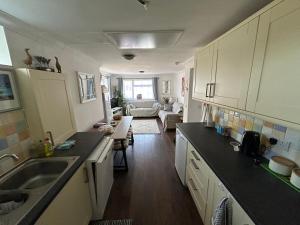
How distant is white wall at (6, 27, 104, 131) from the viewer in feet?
4.58

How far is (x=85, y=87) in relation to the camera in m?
2.78

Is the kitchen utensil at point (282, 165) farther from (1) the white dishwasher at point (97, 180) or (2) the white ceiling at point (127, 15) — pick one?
(1) the white dishwasher at point (97, 180)

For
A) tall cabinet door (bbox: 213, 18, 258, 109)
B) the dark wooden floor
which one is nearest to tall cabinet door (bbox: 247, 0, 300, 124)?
tall cabinet door (bbox: 213, 18, 258, 109)

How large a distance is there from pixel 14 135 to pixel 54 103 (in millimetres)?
466

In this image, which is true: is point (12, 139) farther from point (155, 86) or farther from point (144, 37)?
point (155, 86)

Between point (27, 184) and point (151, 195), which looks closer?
point (27, 184)

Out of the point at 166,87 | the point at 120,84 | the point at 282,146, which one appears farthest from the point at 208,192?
the point at 120,84

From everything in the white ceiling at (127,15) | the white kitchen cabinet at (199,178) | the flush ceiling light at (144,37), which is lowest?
the white kitchen cabinet at (199,178)

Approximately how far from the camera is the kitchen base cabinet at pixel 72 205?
92cm

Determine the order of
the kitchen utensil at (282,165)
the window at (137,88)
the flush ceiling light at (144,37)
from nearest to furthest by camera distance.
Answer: the kitchen utensil at (282,165)
the flush ceiling light at (144,37)
the window at (137,88)

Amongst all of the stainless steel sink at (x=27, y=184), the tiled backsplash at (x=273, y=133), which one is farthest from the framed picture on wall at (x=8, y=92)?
the tiled backsplash at (x=273, y=133)

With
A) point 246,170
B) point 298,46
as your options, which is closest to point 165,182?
point 246,170

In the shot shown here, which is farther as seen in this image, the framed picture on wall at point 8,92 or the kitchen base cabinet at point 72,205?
the framed picture on wall at point 8,92

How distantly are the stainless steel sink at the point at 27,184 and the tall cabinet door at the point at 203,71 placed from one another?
1.86 m
